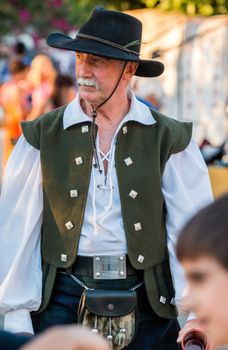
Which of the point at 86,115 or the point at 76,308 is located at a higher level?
the point at 86,115

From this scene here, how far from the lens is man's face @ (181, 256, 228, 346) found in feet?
6.64

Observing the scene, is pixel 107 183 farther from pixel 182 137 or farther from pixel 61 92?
pixel 61 92

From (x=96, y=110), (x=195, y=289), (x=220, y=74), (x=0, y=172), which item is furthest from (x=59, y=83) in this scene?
(x=195, y=289)

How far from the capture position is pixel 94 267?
4.30m

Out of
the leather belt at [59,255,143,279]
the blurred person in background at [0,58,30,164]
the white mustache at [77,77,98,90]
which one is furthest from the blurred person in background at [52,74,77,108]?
the leather belt at [59,255,143,279]

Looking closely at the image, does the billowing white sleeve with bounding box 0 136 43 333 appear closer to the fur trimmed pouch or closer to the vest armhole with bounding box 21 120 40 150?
the vest armhole with bounding box 21 120 40 150

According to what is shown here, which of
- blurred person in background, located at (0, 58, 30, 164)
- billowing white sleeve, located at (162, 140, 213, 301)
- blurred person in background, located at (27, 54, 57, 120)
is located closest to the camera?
billowing white sleeve, located at (162, 140, 213, 301)

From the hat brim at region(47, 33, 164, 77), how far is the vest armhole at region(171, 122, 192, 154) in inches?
11.8

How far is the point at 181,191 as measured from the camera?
4.42 m

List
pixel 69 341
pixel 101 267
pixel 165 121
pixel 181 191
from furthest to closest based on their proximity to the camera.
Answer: pixel 165 121, pixel 181 191, pixel 101 267, pixel 69 341

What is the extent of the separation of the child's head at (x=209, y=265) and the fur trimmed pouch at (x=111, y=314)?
7.23ft

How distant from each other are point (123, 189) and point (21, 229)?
17.8 inches

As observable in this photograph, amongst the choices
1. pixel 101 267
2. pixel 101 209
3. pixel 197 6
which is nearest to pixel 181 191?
pixel 101 209

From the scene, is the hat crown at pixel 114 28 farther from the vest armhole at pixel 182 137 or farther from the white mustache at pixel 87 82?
the vest armhole at pixel 182 137
